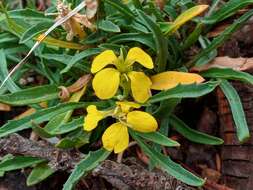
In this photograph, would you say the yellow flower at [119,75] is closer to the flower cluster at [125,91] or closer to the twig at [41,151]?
the flower cluster at [125,91]

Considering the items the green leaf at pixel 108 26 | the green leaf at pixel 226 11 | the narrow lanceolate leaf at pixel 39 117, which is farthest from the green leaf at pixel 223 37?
the narrow lanceolate leaf at pixel 39 117

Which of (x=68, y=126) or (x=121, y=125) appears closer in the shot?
(x=121, y=125)

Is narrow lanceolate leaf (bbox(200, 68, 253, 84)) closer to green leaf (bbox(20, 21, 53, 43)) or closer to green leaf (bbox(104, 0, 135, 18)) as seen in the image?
green leaf (bbox(104, 0, 135, 18))

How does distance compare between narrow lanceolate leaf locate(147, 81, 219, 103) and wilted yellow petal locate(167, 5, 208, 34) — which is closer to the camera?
narrow lanceolate leaf locate(147, 81, 219, 103)

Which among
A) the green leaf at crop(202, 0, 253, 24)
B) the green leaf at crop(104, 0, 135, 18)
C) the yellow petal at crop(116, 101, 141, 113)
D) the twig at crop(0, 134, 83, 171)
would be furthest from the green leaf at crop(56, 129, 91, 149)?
the green leaf at crop(202, 0, 253, 24)

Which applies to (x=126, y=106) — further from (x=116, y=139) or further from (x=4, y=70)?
(x=4, y=70)

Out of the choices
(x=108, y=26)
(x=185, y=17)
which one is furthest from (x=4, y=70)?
(x=185, y=17)
